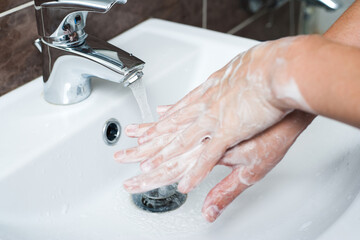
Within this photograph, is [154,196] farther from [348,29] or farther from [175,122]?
[348,29]

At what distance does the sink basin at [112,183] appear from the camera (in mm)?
595

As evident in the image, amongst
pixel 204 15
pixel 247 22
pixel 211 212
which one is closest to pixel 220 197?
pixel 211 212

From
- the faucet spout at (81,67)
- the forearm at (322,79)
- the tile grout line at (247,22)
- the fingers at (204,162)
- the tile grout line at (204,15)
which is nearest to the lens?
the forearm at (322,79)

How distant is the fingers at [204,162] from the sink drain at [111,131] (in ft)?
0.60

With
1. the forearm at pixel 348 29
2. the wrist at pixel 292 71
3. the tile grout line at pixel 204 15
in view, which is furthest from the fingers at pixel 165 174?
the tile grout line at pixel 204 15

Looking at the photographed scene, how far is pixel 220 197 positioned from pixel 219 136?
0.07 metres

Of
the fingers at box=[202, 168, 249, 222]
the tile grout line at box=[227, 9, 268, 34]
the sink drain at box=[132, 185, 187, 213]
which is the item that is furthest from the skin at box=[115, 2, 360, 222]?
the tile grout line at box=[227, 9, 268, 34]

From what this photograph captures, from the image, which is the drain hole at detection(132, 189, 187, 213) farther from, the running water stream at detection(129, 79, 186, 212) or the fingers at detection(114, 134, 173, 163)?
the fingers at detection(114, 134, 173, 163)

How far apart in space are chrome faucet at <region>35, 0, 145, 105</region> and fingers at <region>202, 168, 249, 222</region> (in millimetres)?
181

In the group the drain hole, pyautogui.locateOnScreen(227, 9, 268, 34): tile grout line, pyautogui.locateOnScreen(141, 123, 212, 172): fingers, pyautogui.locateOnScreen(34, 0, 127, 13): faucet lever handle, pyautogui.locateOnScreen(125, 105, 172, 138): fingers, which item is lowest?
pyautogui.locateOnScreen(227, 9, 268, 34): tile grout line

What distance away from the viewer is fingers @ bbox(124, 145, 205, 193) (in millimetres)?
553

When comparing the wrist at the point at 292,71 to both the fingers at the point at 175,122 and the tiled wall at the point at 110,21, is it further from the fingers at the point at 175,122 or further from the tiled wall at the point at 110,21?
the tiled wall at the point at 110,21

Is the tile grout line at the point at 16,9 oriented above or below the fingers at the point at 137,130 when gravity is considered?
above

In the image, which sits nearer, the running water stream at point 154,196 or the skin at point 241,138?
the skin at point 241,138
